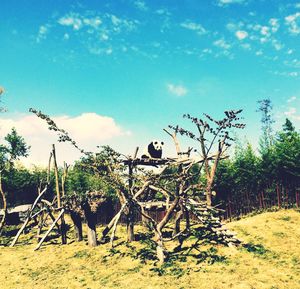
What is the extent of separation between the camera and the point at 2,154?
126ft

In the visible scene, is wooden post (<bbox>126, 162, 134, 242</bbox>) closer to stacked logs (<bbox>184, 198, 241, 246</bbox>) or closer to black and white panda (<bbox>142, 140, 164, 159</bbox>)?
black and white panda (<bbox>142, 140, 164, 159</bbox>)

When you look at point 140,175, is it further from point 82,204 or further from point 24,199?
point 24,199

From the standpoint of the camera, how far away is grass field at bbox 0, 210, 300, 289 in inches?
335

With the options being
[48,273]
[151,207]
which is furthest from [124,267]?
[151,207]

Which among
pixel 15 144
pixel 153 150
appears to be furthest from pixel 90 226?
pixel 15 144

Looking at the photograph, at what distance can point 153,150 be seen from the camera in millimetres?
14312

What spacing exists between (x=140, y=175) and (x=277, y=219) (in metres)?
7.20

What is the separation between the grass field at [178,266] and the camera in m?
8.50

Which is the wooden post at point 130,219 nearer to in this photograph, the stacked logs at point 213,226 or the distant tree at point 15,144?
the stacked logs at point 213,226

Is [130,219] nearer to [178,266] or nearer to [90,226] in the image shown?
[90,226]

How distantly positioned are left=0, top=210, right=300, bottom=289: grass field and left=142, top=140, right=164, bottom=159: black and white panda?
4330 mm

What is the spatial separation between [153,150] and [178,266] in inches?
236

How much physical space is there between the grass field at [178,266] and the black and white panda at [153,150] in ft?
14.2

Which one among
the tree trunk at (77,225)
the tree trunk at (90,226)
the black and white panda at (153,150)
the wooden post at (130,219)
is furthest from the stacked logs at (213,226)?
the tree trunk at (77,225)
